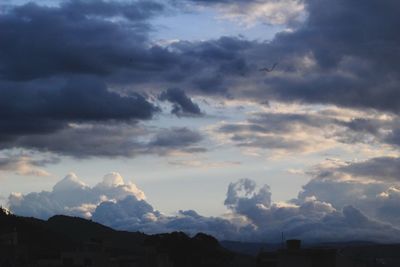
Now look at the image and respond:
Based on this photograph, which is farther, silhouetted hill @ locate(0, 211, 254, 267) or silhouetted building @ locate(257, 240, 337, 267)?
silhouetted hill @ locate(0, 211, 254, 267)

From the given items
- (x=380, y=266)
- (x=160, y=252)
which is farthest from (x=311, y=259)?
(x=380, y=266)

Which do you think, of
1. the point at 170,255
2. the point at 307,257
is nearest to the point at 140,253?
the point at 170,255

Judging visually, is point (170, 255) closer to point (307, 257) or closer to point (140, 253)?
point (140, 253)

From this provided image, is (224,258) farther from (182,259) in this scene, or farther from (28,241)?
(28,241)

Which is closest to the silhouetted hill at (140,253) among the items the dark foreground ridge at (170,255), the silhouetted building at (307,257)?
the dark foreground ridge at (170,255)

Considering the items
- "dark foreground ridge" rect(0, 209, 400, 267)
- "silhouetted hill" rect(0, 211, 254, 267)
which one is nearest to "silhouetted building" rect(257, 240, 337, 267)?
"dark foreground ridge" rect(0, 209, 400, 267)

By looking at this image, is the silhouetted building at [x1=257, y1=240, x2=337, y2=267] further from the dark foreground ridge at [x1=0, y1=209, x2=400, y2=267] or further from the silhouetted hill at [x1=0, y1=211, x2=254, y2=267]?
the silhouetted hill at [x1=0, y1=211, x2=254, y2=267]

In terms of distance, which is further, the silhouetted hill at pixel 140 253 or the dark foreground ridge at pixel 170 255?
the silhouetted hill at pixel 140 253

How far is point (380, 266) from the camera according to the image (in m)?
187

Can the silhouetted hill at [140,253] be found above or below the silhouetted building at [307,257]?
above

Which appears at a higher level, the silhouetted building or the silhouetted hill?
the silhouetted hill

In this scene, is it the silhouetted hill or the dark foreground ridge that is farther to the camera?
the silhouetted hill

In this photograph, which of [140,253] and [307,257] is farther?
[140,253]

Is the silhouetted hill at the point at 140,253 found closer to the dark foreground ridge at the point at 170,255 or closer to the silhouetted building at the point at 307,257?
the dark foreground ridge at the point at 170,255
